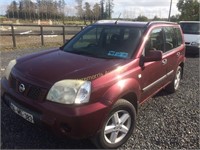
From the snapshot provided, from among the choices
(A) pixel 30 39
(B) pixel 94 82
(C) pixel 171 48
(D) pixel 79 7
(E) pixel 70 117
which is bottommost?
(A) pixel 30 39

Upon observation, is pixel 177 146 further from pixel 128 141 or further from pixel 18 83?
pixel 18 83

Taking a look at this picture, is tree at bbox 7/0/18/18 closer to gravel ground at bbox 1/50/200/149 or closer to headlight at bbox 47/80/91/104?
gravel ground at bbox 1/50/200/149

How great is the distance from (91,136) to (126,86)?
0.82 m

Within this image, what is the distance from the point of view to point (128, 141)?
3.52 meters

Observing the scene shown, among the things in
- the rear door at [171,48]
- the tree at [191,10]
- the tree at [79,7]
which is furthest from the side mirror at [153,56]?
the tree at [79,7]

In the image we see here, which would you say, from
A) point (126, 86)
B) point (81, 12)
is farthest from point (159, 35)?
point (81, 12)

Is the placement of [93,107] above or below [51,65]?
below

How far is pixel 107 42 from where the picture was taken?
4.15 meters

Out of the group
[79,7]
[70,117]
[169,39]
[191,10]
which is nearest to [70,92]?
[70,117]

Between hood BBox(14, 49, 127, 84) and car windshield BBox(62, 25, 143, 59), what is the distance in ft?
0.78

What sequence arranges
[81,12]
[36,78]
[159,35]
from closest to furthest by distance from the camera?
[36,78] < [159,35] < [81,12]

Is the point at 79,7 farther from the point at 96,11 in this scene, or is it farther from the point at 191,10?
the point at 191,10

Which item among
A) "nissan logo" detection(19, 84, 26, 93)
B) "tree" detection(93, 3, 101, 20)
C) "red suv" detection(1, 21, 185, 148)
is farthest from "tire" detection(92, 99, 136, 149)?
"tree" detection(93, 3, 101, 20)

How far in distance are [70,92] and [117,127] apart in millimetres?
869
